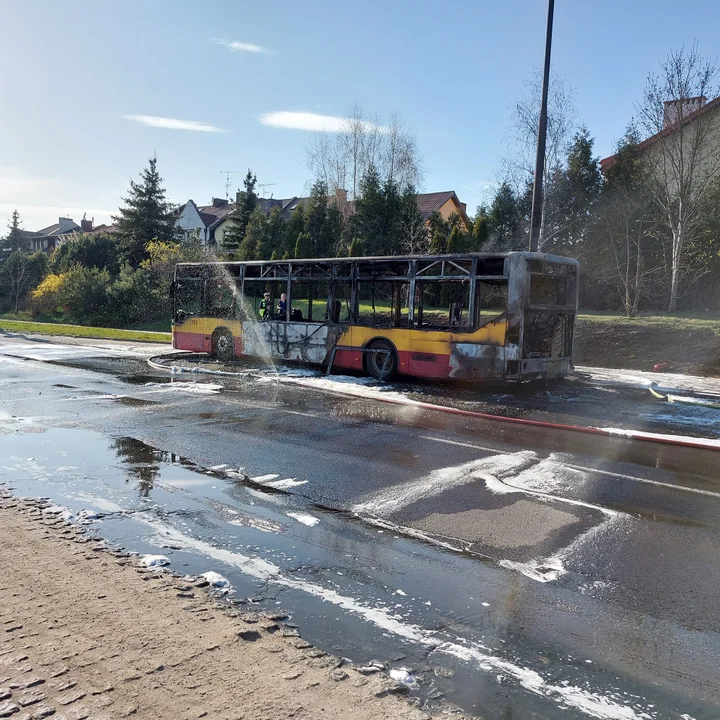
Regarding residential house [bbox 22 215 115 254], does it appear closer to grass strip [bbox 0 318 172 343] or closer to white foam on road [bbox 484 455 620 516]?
grass strip [bbox 0 318 172 343]

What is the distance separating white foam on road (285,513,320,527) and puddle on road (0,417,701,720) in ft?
0.06

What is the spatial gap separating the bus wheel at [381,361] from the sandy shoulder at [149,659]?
1069cm

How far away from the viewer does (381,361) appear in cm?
1507

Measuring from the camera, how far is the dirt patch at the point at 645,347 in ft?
54.6

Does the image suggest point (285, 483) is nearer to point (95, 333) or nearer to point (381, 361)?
point (381, 361)

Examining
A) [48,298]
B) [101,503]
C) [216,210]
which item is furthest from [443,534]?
[216,210]

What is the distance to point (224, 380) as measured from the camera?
14688 millimetres

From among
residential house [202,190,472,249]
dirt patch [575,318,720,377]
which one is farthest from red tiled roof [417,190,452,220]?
dirt patch [575,318,720,377]

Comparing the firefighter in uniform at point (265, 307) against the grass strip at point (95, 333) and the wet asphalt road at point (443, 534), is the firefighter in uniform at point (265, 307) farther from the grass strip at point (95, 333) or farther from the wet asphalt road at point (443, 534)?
the grass strip at point (95, 333)

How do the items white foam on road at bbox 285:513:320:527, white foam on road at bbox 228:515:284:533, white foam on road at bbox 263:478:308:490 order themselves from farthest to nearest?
white foam on road at bbox 263:478:308:490, white foam on road at bbox 285:513:320:527, white foam on road at bbox 228:515:284:533

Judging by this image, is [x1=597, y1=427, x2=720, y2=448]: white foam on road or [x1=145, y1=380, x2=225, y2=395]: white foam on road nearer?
[x1=597, y1=427, x2=720, y2=448]: white foam on road

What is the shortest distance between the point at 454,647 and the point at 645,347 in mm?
16012

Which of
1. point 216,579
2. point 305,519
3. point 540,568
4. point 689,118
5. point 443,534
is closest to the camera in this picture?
point 216,579

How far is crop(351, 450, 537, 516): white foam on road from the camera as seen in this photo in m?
6.03
